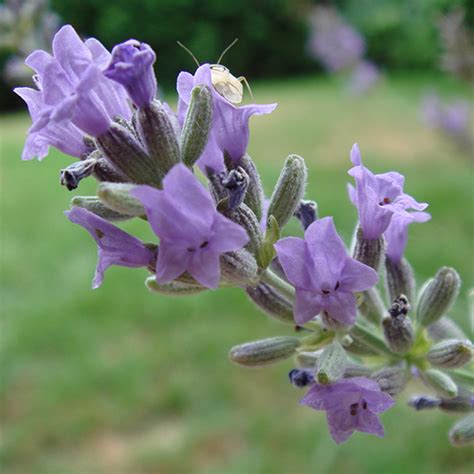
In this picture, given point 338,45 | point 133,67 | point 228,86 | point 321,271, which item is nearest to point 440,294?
point 321,271

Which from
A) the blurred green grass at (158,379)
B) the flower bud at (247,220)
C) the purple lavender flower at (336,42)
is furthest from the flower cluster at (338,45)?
the flower bud at (247,220)

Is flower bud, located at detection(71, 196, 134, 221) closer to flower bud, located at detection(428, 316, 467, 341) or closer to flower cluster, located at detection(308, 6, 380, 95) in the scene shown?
flower bud, located at detection(428, 316, 467, 341)

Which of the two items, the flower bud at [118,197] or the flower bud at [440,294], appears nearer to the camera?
the flower bud at [118,197]

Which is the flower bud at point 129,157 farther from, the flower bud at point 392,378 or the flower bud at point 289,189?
the flower bud at point 392,378

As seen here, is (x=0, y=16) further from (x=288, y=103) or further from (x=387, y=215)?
(x=288, y=103)

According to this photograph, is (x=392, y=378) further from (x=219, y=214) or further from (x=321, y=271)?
(x=219, y=214)

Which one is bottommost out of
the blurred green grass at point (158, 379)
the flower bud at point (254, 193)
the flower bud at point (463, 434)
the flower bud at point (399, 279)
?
the blurred green grass at point (158, 379)

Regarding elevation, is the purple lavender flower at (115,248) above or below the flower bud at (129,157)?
below

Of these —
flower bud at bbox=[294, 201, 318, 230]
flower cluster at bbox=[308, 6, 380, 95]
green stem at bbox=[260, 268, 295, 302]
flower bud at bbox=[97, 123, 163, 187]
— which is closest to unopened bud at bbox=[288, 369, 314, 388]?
green stem at bbox=[260, 268, 295, 302]
